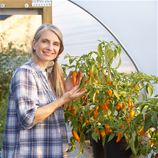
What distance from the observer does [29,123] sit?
3.36ft

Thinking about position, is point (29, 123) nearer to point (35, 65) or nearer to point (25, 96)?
point (25, 96)

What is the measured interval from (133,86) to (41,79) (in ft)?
1.85

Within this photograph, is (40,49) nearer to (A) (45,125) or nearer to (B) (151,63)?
(A) (45,125)

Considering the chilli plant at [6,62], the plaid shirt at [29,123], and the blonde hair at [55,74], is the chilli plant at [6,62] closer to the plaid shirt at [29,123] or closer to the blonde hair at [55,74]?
the blonde hair at [55,74]

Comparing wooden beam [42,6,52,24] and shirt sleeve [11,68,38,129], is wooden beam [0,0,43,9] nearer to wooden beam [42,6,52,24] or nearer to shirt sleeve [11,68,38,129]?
wooden beam [42,6,52,24]

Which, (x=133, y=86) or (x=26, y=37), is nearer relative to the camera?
(x=133, y=86)

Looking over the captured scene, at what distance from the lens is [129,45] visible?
263 cm

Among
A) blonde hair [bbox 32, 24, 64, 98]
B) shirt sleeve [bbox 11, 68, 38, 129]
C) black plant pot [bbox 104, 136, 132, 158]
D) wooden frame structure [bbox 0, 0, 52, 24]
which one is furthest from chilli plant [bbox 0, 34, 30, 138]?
black plant pot [bbox 104, 136, 132, 158]

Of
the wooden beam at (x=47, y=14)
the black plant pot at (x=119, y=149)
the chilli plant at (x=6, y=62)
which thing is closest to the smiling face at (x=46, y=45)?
the black plant pot at (x=119, y=149)

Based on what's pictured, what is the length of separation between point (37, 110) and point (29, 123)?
0.07 meters

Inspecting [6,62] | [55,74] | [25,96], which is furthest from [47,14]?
[25,96]

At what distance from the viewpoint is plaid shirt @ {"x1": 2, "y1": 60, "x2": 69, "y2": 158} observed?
3.40 ft

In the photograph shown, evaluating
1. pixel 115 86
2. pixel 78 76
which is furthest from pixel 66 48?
Result: pixel 115 86

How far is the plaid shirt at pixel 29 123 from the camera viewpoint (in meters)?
1.04
